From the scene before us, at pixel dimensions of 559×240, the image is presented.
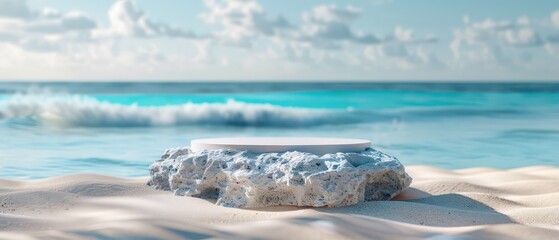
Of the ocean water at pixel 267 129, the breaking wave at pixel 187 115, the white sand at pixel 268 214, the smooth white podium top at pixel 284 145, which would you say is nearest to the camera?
the white sand at pixel 268 214

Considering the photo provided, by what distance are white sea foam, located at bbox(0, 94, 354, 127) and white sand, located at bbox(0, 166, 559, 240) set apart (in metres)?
11.8

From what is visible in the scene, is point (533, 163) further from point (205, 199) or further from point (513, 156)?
point (205, 199)

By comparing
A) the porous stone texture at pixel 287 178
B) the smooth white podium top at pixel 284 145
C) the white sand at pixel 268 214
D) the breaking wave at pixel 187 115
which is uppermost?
the breaking wave at pixel 187 115

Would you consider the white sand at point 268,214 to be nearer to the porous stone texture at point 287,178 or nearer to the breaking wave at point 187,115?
the porous stone texture at point 287,178

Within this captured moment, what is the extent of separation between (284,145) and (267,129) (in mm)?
12794

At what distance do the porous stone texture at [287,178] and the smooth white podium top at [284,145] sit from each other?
0.06m

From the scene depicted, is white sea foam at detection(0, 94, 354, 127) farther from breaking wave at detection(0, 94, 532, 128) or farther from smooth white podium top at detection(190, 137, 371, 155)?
smooth white podium top at detection(190, 137, 371, 155)

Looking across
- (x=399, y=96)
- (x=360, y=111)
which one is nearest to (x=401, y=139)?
(x=360, y=111)

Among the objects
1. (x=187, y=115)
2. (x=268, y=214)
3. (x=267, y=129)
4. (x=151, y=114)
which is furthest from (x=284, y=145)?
(x=187, y=115)

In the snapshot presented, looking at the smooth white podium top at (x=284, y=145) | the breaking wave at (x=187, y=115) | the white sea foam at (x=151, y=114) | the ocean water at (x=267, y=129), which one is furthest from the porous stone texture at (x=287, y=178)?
the white sea foam at (x=151, y=114)

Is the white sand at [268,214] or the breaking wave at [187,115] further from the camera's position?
the breaking wave at [187,115]

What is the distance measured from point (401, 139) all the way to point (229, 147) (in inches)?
358

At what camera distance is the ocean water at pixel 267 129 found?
1050 centimetres

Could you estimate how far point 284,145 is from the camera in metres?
5.07
